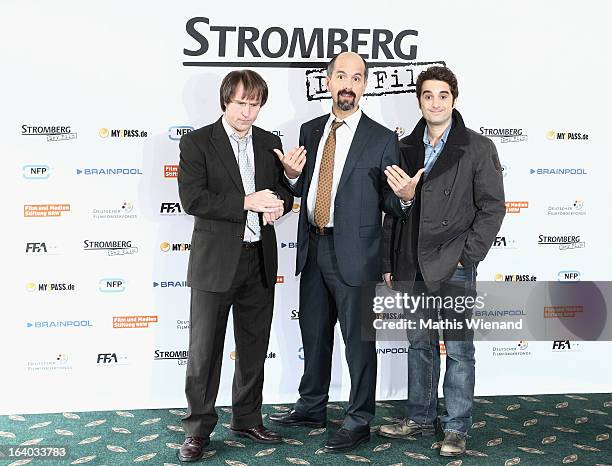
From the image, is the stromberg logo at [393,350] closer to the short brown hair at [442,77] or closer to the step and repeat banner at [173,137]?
the step and repeat banner at [173,137]

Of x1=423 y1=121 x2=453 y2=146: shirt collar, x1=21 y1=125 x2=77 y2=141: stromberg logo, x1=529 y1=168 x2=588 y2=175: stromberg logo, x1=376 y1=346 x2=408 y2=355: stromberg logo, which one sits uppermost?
x1=21 y1=125 x2=77 y2=141: stromberg logo

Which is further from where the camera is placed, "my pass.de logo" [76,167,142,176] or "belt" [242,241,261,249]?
"my pass.de logo" [76,167,142,176]

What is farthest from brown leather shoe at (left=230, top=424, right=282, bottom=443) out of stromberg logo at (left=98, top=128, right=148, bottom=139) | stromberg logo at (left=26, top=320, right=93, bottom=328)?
stromberg logo at (left=98, top=128, right=148, bottom=139)

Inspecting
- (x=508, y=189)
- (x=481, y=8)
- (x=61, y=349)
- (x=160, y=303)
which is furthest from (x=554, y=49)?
(x=61, y=349)

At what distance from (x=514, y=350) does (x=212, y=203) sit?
7.91ft

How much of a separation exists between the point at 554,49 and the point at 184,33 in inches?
93.1

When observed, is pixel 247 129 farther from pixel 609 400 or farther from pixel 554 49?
pixel 609 400

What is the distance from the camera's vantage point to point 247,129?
11.0 feet

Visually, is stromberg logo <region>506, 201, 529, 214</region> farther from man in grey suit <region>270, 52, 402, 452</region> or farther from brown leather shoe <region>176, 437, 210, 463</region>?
brown leather shoe <region>176, 437, 210, 463</region>

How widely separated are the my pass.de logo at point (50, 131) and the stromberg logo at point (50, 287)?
34.2 inches

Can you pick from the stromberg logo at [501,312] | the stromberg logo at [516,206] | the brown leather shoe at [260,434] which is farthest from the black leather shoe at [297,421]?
the stromberg logo at [516,206]

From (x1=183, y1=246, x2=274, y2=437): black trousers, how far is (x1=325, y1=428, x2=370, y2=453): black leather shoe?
419 millimetres

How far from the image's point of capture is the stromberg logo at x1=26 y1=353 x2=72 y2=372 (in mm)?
4070

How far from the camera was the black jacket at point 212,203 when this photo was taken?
322 cm
